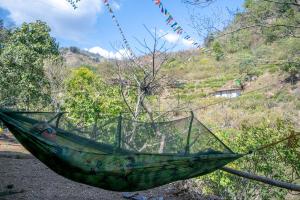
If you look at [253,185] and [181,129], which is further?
[253,185]

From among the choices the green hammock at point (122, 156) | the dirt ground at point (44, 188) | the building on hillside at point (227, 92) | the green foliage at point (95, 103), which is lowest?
the dirt ground at point (44, 188)

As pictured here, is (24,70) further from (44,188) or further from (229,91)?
(229,91)

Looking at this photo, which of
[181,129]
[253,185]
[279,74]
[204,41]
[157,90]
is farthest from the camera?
[279,74]

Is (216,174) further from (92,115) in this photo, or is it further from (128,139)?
(92,115)

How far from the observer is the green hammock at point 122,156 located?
2.23 m

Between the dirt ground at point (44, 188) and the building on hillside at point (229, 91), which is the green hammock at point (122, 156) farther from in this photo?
the building on hillside at point (229, 91)

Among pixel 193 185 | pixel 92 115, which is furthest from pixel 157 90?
pixel 193 185

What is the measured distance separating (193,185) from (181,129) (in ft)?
7.54

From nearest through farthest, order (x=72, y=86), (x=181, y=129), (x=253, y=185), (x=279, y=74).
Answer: (x=181, y=129), (x=253, y=185), (x=72, y=86), (x=279, y=74)

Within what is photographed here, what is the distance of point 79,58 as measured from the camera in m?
38.1

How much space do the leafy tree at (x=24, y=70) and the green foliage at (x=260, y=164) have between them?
21.2 ft

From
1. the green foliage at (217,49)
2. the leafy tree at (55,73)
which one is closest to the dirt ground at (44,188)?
the green foliage at (217,49)

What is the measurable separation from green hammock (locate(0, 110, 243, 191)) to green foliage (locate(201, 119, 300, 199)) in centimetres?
142

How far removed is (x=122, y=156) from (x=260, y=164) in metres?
2.15
